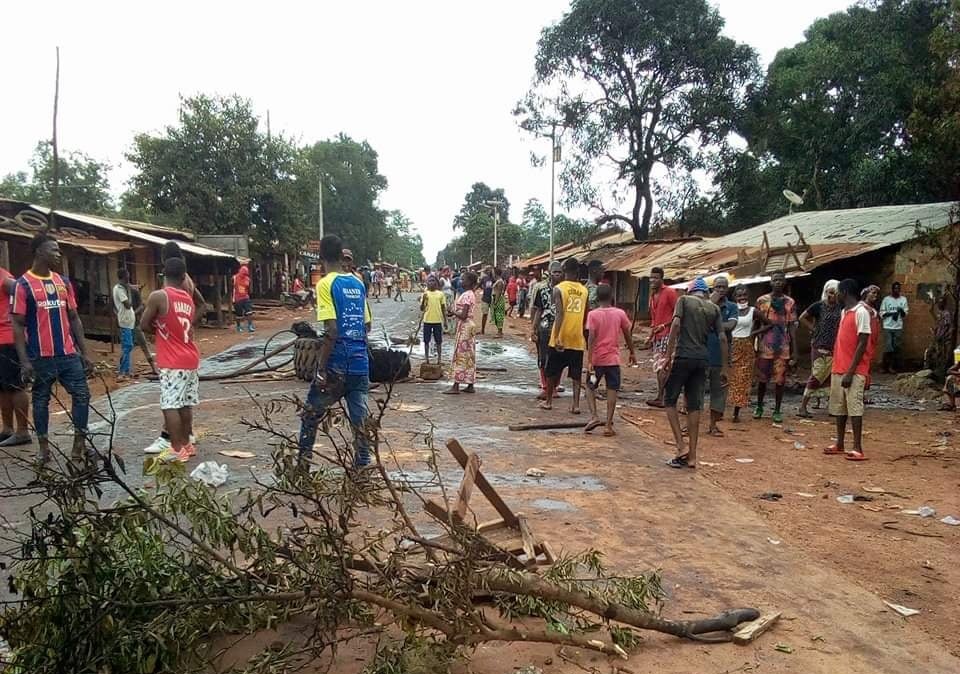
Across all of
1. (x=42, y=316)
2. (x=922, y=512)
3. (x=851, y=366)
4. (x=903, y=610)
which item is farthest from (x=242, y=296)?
(x=903, y=610)

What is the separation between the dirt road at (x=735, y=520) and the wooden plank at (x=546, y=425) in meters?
0.19

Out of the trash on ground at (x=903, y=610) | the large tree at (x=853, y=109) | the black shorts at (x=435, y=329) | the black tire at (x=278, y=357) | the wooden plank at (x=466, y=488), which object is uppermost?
the large tree at (x=853, y=109)

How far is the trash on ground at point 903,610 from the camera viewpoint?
345 cm

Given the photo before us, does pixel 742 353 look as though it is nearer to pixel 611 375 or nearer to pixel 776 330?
pixel 776 330

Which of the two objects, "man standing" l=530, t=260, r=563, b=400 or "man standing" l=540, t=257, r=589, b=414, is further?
"man standing" l=530, t=260, r=563, b=400

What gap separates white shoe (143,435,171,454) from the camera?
231 inches

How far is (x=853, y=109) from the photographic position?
2230 centimetres

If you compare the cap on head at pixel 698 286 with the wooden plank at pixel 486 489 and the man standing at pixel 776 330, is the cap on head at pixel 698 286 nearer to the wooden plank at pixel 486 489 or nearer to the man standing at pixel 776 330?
the man standing at pixel 776 330

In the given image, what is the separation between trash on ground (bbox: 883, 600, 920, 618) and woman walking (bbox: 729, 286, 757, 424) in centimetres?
511

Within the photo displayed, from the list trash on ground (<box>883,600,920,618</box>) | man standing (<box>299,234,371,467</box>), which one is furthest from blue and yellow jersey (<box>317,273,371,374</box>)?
trash on ground (<box>883,600,920,618</box>)

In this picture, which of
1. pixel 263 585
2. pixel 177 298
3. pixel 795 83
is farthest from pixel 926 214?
pixel 263 585

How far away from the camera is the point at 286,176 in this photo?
27672mm

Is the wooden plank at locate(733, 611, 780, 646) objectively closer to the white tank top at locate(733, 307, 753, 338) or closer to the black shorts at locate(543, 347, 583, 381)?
the black shorts at locate(543, 347, 583, 381)

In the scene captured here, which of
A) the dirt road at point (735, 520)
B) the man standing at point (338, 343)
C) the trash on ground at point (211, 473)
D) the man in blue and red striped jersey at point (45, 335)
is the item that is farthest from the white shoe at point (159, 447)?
the man standing at point (338, 343)
